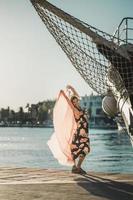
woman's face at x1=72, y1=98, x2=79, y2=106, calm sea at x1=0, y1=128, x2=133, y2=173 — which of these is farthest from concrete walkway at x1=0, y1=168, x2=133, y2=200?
calm sea at x1=0, y1=128, x2=133, y2=173

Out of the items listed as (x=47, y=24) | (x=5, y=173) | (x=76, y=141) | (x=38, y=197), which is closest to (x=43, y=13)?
(x=47, y=24)

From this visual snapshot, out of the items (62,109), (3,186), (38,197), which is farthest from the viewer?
(62,109)

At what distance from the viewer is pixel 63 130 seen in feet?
51.9

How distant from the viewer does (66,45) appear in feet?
48.3

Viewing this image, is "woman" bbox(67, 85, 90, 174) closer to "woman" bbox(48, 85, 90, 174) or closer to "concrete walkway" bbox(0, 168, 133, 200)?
"woman" bbox(48, 85, 90, 174)

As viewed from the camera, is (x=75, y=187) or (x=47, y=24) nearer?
(x=75, y=187)

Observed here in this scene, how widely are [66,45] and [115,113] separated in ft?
13.1

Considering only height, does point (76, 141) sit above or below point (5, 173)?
above

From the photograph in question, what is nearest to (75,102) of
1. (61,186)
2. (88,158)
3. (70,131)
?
(70,131)

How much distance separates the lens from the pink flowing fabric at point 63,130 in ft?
50.2

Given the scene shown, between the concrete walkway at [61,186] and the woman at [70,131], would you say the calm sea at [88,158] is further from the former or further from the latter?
the concrete walkway at [61,186]

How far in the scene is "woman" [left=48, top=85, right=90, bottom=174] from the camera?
14.9m

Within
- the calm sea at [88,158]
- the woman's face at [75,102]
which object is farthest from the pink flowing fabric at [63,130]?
the calm sea at [88,158]

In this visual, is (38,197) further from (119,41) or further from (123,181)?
(119,41)
